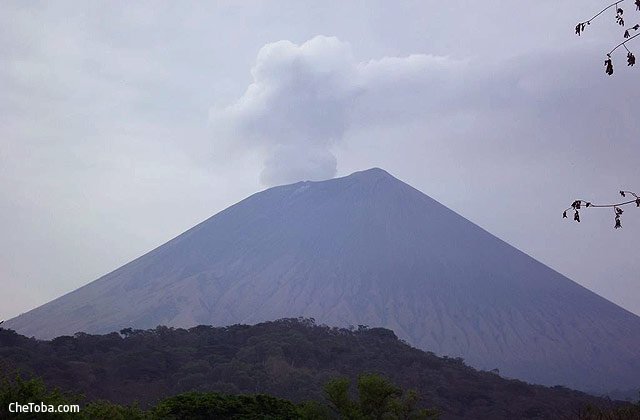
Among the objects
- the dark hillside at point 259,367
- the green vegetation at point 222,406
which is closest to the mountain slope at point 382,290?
the dark hillside at point 259,367

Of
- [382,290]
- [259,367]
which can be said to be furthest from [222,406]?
[382,290]

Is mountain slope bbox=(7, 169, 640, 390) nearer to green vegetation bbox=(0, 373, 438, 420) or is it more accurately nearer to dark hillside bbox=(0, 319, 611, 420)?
dark hillside bbox=(0, 319, 611, 420)

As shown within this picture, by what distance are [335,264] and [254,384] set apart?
3056 inches

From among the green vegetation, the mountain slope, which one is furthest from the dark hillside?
the mountain slope

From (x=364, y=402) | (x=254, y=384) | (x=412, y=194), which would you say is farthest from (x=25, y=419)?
(x=412, y=194)

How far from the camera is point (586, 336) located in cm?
11675

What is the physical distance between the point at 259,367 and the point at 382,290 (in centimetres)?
6574

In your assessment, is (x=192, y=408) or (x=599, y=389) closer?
(x=192, y=408)

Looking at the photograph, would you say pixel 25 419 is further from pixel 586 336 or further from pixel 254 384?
pixel 586 336

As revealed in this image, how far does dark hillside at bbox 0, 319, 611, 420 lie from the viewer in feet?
166

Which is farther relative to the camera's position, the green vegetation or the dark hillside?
the dark hillside

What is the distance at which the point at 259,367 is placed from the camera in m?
56.3

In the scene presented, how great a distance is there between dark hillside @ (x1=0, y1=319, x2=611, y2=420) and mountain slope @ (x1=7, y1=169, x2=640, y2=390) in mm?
38947

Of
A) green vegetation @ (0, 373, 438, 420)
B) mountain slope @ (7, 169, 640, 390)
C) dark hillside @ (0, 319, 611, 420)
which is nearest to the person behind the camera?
green vegetation @ (0, 373, 438, 420)
